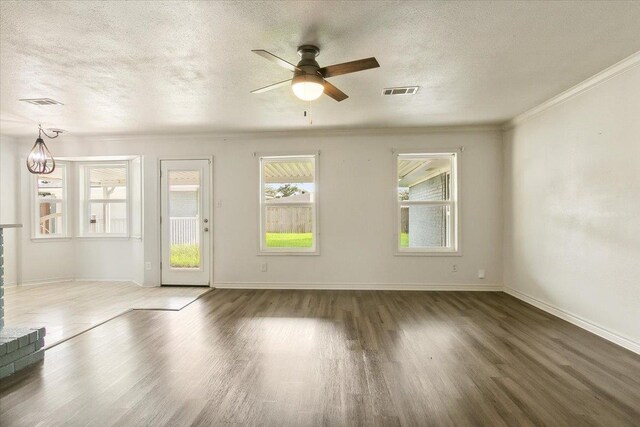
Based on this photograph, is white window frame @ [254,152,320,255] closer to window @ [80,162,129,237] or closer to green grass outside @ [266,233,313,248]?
green grass outside @ [266,233,313,248]

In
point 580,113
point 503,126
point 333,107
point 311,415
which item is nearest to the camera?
point 311,415

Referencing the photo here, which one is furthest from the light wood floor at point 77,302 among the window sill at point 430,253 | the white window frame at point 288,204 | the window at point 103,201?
the window sill at point 430,253

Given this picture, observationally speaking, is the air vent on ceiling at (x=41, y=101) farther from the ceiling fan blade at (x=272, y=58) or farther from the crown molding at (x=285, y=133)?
the ceiling fan blade at (x=272, y=58)

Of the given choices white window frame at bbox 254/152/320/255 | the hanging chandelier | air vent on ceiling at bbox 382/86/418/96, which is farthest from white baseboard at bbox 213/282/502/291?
the hanging chandelier

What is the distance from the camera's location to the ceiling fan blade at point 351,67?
7.11 feet

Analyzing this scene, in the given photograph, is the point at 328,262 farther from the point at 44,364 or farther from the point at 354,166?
the point at 44,364

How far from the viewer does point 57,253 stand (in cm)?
580

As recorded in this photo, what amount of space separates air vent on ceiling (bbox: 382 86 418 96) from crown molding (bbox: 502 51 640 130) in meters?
1.72

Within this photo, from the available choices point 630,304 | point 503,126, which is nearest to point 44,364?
point 630,304

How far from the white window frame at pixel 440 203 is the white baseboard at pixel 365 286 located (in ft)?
1.69

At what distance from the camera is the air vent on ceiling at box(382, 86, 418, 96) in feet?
11.3

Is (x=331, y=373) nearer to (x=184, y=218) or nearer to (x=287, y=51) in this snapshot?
(x=287, y=51)

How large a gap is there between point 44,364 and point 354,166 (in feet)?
14.3

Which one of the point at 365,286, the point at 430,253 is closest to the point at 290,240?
the point at 365,286
